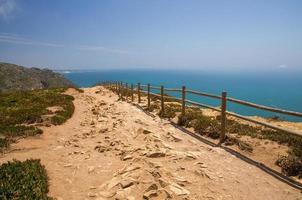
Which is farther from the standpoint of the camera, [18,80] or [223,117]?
[18,80]

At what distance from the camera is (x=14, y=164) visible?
8.11 m

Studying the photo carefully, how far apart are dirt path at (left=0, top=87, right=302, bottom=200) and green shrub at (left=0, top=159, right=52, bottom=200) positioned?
1.08 ft

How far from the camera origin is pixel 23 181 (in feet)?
22.7

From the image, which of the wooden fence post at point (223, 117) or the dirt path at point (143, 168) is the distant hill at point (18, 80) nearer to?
the dirt path at point (143, 168)

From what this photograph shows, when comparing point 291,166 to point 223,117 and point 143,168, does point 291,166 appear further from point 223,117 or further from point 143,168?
point 143,168

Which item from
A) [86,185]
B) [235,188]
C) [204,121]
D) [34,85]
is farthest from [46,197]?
[34,85]

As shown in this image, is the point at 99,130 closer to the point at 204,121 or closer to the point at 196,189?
the point at 204,121

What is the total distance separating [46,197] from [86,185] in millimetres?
1183

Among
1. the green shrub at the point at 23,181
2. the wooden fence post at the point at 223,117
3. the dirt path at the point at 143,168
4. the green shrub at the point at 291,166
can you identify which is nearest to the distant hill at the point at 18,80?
the dirt path at the point at 143,168

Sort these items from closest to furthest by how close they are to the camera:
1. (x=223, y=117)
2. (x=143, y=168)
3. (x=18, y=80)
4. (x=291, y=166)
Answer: (x=143, y=168) < (x=291, y=166) < (x=223, y=117) < (x=18, y=80)

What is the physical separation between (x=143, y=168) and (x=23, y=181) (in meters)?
3.09

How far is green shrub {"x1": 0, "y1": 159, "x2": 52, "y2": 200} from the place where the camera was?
20.5 ft

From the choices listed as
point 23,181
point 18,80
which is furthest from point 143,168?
point 18,80

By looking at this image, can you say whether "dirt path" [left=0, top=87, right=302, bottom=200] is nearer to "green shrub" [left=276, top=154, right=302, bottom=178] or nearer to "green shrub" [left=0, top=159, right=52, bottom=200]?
"green shrub" [left=0, top=159, right=52, bottom=200]
